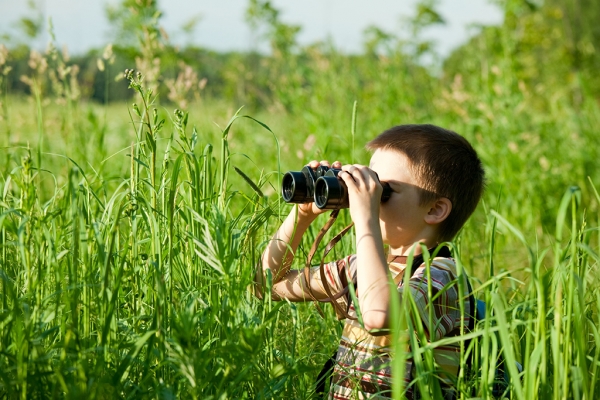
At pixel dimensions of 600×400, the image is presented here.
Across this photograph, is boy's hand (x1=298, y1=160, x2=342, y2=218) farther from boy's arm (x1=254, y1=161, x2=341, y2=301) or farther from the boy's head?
the boy's head

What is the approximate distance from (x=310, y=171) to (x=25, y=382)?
0.89m

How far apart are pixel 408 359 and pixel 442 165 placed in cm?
53

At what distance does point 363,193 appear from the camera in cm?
166

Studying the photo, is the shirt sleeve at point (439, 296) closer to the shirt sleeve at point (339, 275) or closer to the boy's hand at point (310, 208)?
the shirt sleeve at point (339, 275)

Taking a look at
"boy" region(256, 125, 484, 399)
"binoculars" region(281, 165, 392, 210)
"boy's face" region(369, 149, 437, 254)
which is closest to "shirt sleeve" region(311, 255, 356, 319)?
"boy" region(256, 125, 484, 399)

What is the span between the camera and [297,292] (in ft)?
6.48

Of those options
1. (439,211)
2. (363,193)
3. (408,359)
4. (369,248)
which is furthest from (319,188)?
(408,359)

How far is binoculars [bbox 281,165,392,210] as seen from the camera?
1689 mm

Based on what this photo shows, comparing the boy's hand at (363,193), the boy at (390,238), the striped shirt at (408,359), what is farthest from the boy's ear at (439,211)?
the boy's hand at (363,193)

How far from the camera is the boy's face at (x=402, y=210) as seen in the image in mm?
1818

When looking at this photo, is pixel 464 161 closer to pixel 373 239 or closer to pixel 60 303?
pixel 373 239

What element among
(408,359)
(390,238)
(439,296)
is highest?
(390,238)

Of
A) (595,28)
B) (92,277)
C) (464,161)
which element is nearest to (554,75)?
(464,161)

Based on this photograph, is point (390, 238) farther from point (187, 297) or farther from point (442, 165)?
point (187, 297)
